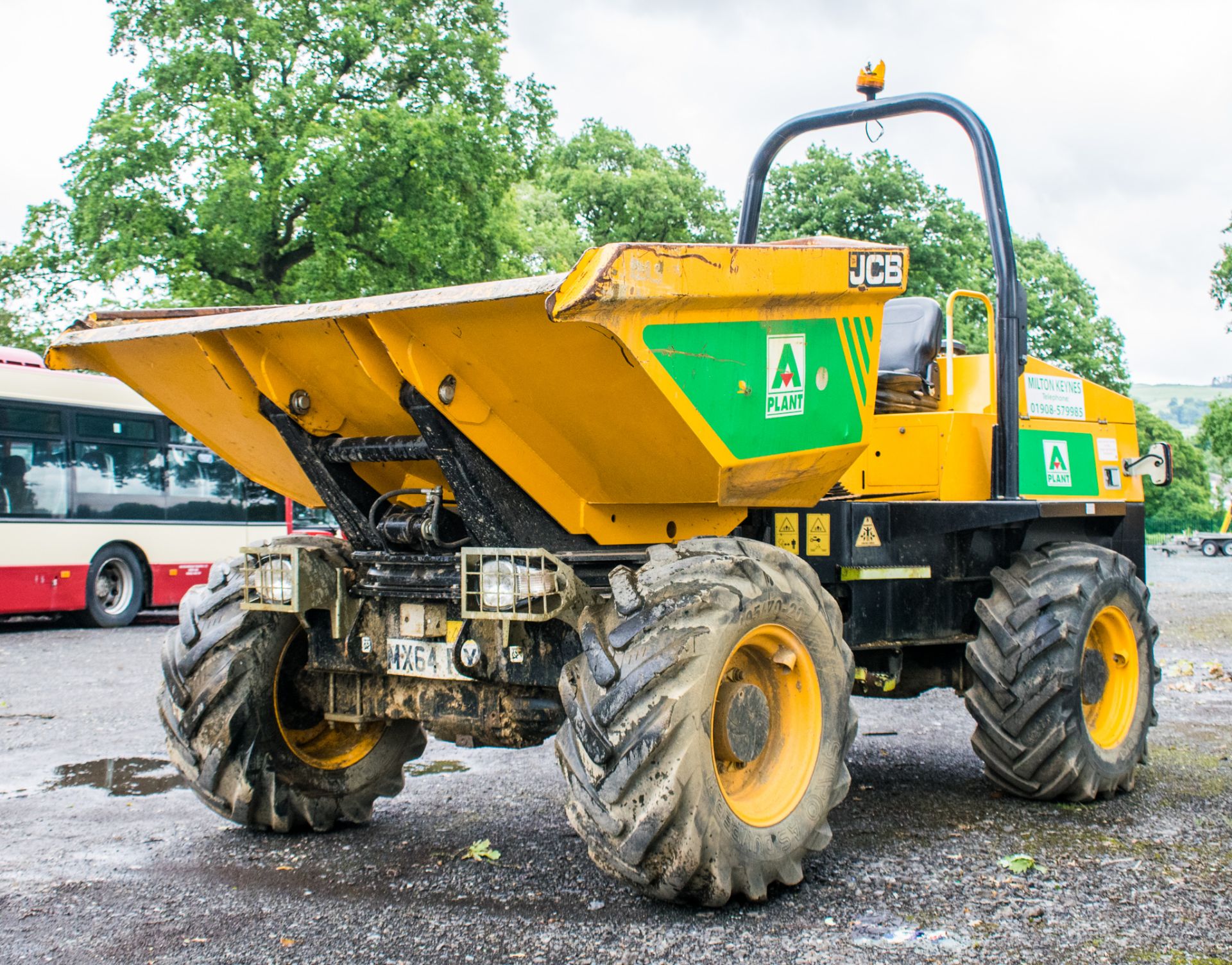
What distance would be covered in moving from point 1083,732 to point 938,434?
1567 mm

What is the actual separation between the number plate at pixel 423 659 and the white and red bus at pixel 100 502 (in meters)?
11.3

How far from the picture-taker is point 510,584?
4.34m

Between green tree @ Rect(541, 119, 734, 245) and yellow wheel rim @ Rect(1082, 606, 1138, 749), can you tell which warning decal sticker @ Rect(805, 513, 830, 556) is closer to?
yellow wheel rim @ Rect(1082, 606, 1138, 749)

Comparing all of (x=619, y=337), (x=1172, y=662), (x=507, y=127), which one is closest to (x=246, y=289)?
(x=507, y=127)

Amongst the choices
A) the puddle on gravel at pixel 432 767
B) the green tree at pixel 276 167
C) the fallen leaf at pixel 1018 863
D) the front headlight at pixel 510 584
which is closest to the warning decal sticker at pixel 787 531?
the front headlight at pixel 510 584

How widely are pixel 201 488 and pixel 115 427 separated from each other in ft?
5.52

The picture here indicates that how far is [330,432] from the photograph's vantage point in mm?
5238

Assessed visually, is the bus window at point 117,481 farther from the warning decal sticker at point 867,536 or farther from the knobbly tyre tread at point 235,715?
the warning decal sticker at point 867,536

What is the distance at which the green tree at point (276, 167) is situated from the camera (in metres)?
23.1

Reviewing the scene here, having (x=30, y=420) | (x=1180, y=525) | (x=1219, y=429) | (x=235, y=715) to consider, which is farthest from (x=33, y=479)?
(x=1180, y=525)

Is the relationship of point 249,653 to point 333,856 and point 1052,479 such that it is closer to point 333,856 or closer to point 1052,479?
point 333,856

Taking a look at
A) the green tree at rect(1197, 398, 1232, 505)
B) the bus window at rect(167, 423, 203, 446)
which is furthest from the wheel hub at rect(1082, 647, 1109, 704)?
the green tree at rect(1197, 398, 1232, 505)

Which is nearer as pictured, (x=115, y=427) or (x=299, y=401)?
(x=299, y=401)

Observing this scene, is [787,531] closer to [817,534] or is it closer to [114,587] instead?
[817,534]
